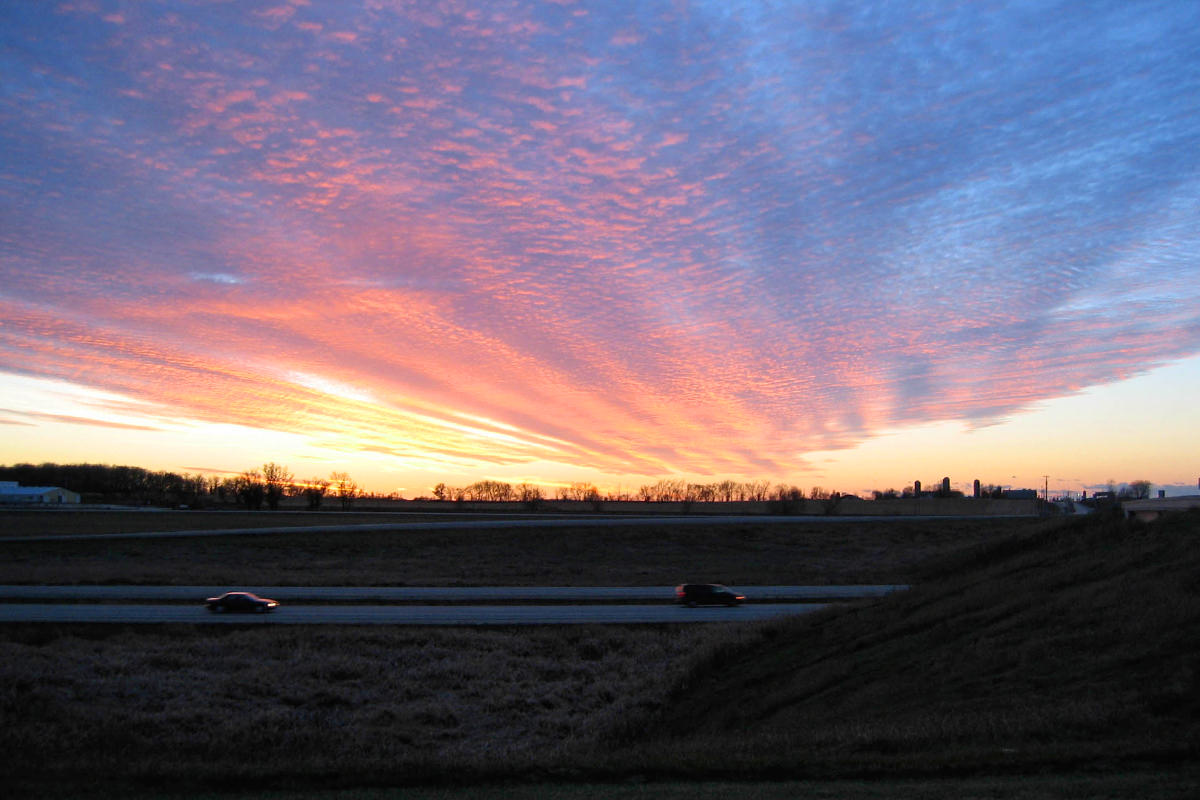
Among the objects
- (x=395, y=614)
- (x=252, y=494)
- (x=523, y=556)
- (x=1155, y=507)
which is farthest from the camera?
(x=252, y=494)

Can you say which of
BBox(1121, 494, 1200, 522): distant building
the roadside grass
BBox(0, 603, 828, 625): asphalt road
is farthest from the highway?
BBox(1121, 494, 1200, 522): distant building

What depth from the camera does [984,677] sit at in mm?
15453

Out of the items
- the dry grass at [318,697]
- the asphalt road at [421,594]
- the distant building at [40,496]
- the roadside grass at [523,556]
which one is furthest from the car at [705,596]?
the distant building at [40,496]

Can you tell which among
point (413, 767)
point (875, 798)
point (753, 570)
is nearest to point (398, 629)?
point (413, 767)

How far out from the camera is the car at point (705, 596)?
35.4 m

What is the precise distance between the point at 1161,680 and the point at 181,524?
86.7 m

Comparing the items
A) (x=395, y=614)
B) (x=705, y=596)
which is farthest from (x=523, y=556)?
(x=395, y=614)

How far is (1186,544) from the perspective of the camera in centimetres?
1988

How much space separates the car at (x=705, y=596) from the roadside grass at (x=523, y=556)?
10.1 m

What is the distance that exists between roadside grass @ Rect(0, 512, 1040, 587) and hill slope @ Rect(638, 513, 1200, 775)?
2095cm

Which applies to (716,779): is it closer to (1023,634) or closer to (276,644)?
(1023,634)

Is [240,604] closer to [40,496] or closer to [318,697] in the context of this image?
[318,697]

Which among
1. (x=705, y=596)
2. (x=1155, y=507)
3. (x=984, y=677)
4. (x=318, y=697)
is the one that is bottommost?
(x=318, y=697)

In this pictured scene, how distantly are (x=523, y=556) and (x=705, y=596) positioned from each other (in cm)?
2801
